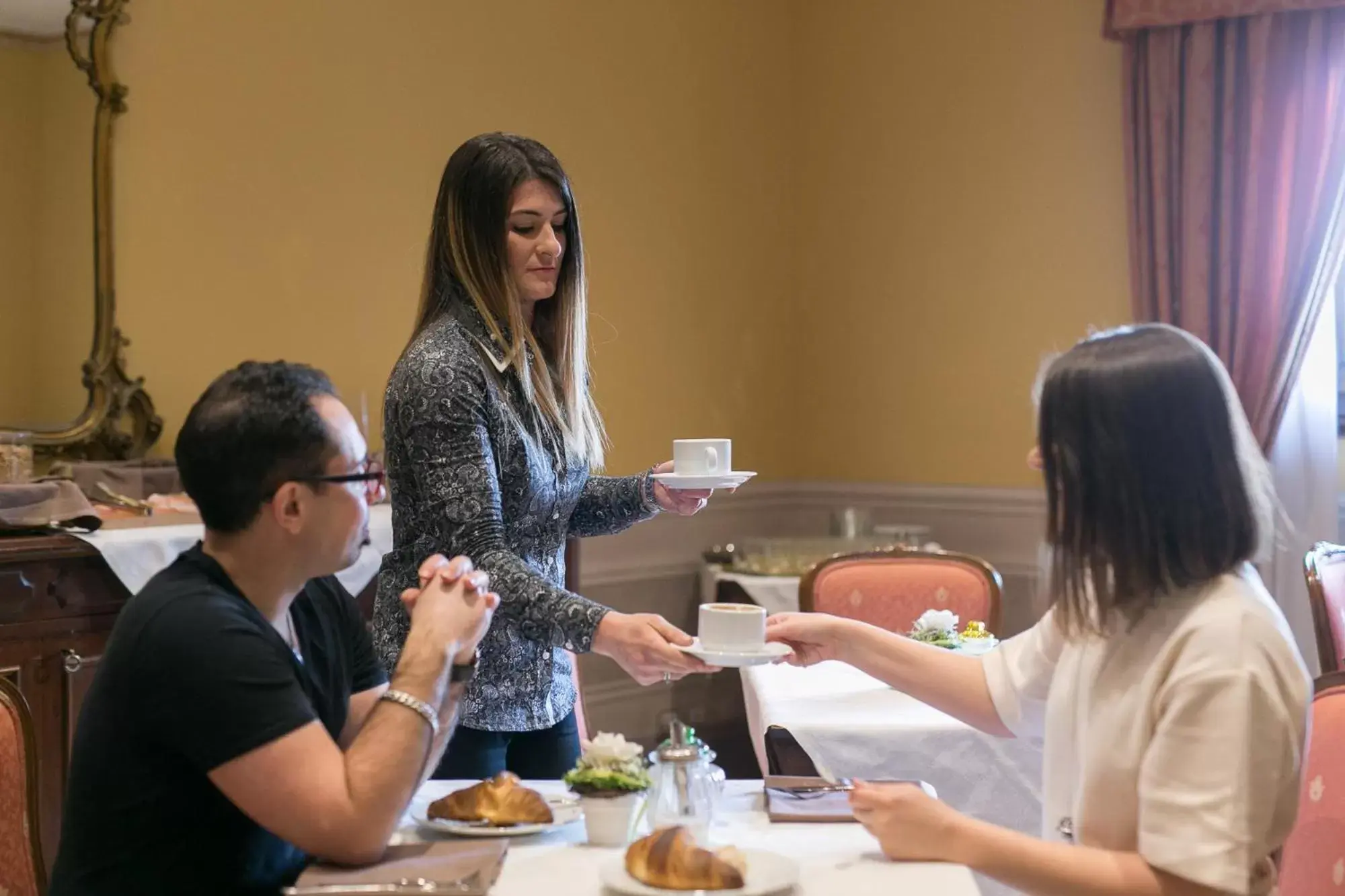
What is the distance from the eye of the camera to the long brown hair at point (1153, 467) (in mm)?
1435

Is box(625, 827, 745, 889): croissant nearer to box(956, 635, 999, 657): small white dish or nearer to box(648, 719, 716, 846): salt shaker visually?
box(648, 719, 716, 846): salt shaker

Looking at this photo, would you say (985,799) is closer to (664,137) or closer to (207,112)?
(207,112)

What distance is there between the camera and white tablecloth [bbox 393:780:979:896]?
1.39 meters

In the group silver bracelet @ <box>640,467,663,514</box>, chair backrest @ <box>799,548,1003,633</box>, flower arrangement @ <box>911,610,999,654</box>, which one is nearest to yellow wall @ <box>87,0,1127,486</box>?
chair backrest @ <box>799,548,1003,633</box>

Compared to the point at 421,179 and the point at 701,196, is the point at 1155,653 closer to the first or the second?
the point at 421,179

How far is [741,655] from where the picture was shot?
1.64 metres

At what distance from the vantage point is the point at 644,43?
5051 millimetres

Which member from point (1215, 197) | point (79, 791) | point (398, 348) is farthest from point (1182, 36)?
point (79, 791)

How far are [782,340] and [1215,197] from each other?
71.7 inches

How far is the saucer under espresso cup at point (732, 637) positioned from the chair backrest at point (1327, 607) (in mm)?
1844

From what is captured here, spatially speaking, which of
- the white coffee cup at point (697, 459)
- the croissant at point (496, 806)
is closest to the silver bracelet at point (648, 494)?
the white coffee cup at point (697, 459)

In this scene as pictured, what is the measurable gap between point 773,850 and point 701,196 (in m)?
4.02

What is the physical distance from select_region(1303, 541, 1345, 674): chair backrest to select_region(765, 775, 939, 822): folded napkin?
170cm

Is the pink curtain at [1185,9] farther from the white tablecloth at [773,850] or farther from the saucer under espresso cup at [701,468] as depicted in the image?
the white tablecloth at [773,850]
